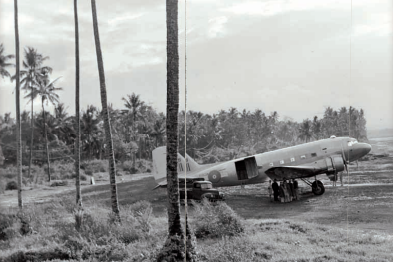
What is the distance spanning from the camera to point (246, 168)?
25.7 metres

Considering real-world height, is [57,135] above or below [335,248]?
above

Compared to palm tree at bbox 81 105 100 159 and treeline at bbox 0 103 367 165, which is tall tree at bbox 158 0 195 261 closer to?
treeline at bbox 0 103 367 165

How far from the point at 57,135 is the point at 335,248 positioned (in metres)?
67.3

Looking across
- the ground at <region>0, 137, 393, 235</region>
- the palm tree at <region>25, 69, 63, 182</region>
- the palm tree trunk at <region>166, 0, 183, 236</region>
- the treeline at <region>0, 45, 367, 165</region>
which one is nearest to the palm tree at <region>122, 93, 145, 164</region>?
the treeline at <region>0, 45, 367, 165</region>

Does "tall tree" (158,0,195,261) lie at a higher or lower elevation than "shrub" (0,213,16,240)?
higher

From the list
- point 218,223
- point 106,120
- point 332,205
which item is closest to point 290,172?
point 332,205

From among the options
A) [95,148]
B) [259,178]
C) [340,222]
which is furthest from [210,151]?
[340,222]

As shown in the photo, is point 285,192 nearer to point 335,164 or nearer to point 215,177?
point 335,164

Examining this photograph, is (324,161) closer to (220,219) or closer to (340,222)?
(340,222)

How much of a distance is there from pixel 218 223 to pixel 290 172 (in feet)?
33.3

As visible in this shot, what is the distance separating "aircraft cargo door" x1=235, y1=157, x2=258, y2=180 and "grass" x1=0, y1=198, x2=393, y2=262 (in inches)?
377

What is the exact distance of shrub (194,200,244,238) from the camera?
13.9 metres

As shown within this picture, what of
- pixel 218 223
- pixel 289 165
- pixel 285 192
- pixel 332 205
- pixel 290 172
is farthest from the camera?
pixel 289 165

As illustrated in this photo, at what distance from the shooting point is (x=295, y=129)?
9925cm
